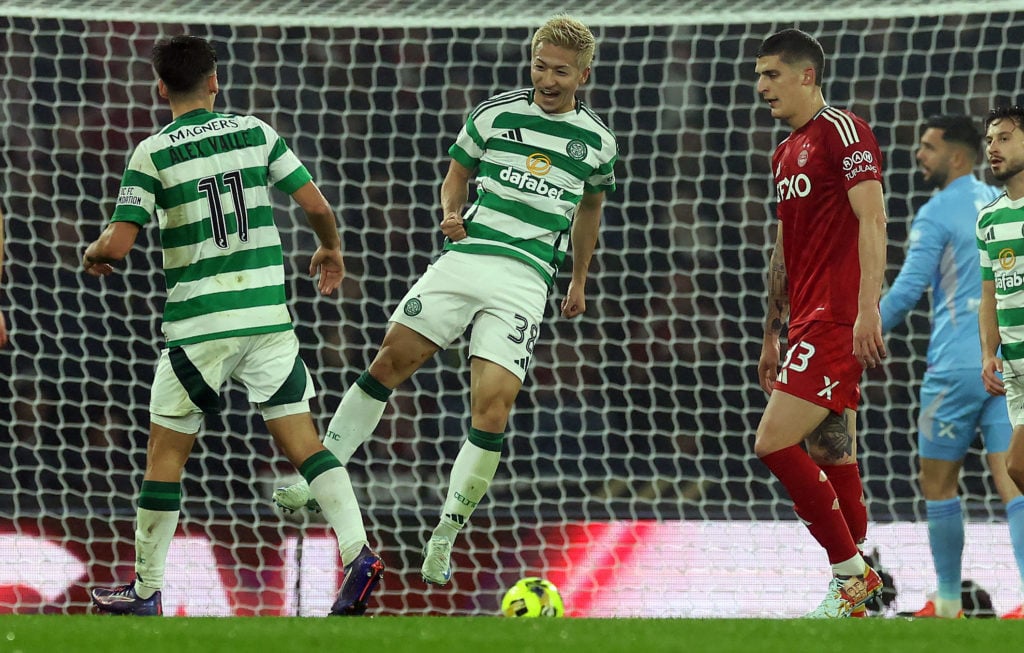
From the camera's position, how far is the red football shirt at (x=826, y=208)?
4016 mm

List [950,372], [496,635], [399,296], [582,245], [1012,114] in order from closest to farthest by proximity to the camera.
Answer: [496,635], [1012,114], [582,245], [950,372], [399,296]

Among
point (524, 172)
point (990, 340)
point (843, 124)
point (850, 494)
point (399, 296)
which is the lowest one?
point (399, 296)

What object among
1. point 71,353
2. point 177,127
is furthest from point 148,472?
point 71,353

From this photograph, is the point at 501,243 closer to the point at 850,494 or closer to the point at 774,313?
the point at 774,313

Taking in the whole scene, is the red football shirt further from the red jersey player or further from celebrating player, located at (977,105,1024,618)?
celebrating player, located at (977,105,1024,618)

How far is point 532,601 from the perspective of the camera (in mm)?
5102

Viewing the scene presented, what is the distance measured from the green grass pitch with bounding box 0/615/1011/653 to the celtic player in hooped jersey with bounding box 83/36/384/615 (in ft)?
1.54

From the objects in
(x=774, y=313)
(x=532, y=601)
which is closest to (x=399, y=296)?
(x=532, y=601)

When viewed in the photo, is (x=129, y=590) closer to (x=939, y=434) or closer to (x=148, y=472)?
(x=148, y=472)

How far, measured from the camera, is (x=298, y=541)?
263 inches

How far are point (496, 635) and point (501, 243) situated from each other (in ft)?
5.02

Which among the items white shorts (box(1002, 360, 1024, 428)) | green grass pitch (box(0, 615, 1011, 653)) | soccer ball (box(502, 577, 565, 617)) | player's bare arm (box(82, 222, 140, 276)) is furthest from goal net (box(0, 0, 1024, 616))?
green grass pitch (box(0, 615, 1011, 653))

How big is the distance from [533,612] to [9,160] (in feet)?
20.8

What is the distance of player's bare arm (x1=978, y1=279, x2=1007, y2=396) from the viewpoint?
435 cm
